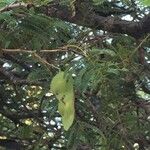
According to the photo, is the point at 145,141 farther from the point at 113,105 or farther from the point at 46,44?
the point at 46,44

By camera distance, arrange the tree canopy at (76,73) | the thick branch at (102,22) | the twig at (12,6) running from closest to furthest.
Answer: the twig at (12,6) < the tree canopy at (76,73) < the thick branch at (102,22)

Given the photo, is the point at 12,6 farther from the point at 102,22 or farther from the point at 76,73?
the point at 102,22

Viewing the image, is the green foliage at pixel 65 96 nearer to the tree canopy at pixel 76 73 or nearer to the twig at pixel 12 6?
the tree canopy at pixel 76 73

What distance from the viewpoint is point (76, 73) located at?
4.88 ft

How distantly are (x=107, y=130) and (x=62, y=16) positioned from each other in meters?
0.53

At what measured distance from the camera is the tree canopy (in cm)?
139

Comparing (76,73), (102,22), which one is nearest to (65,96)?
(76,73)

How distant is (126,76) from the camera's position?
2061 mm

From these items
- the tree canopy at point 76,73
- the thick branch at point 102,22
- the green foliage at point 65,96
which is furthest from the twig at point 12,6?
the thick branch at point 102,22

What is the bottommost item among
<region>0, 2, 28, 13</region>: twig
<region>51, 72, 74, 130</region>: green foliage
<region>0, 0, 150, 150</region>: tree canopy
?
<region>51, 72, 74, 130</region>: green foliage

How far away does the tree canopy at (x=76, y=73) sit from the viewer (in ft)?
4.55

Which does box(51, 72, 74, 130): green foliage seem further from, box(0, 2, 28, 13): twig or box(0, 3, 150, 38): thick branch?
box(0, 3, 150, 38): thick branch

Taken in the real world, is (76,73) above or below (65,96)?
above

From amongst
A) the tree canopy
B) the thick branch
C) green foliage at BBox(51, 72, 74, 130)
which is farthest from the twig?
the thick branch
